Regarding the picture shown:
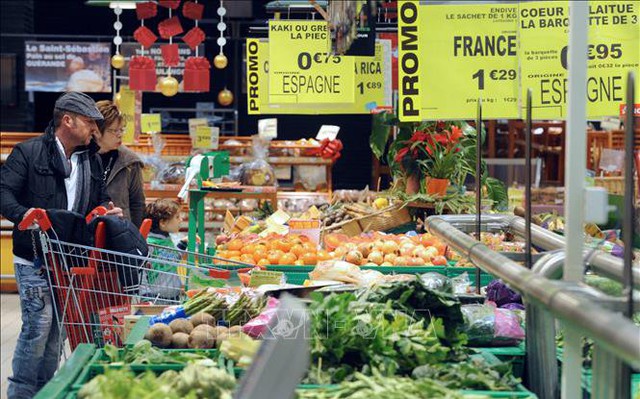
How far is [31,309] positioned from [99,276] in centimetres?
64

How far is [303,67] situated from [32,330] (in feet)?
8.37

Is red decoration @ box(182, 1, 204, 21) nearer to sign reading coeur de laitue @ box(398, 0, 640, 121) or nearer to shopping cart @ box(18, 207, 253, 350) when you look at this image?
sign reading coeur de laitue @ box(398, 0, 640, 121)

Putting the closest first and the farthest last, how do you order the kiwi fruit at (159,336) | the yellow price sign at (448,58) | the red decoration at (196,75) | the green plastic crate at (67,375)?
the green plastic crate at (67,375) < the kiwi fruit at (159,336) < the yellow price sign at (448,58) < the red decoration at (196,75)

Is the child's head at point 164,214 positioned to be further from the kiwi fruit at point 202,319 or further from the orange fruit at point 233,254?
the kiwi fruit at point 202,319

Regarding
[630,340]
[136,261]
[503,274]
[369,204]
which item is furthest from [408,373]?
[369,204]

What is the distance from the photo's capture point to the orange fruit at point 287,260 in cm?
562

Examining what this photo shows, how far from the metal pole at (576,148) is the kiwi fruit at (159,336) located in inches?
68.2

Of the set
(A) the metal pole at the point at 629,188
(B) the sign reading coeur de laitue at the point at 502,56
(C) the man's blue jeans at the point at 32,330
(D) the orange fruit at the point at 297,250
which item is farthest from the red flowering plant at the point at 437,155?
(A) the metal pole at the point at 629,188

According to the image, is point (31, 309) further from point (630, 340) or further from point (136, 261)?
point (630, 340)

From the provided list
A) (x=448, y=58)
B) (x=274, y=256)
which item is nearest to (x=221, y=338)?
(x=274, y=256)

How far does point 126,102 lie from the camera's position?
11.8 meters

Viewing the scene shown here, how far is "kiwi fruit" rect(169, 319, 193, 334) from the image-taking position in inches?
141

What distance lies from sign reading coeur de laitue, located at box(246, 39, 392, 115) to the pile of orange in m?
1.41

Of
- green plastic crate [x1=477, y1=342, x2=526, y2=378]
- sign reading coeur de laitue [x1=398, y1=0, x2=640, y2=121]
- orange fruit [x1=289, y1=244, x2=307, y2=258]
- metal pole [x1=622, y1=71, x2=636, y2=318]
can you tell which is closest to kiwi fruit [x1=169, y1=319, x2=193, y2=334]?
green plastic crate [x1=477, y1=342, x2=526, y2=378]
